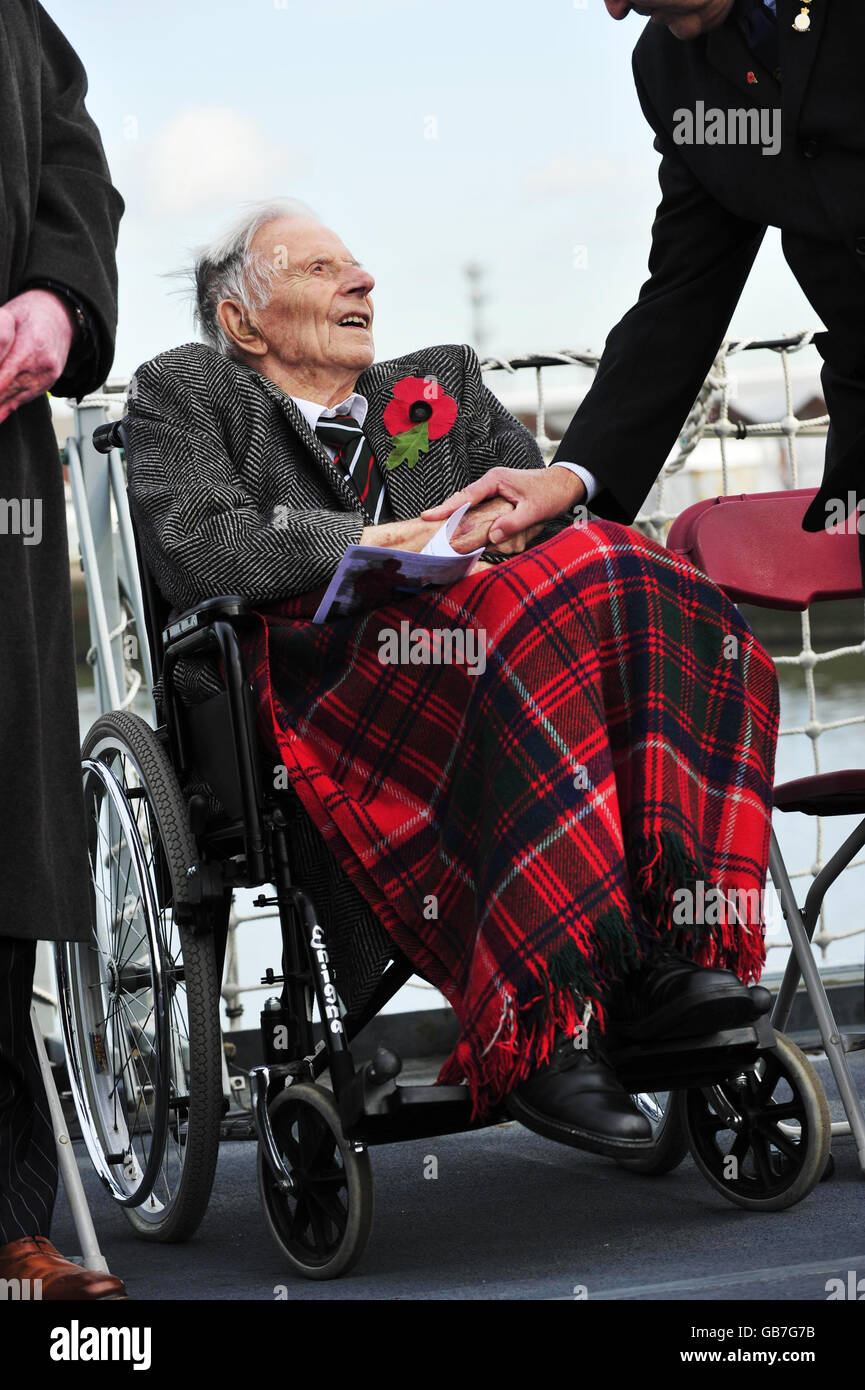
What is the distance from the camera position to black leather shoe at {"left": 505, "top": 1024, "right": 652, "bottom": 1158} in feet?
5.35

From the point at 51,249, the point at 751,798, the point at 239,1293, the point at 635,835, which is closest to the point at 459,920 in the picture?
the point at 635,835

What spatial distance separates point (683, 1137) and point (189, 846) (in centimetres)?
78

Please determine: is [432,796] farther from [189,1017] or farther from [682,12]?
[682,12]

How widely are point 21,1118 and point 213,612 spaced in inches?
23.7

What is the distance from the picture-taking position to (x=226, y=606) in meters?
1.91

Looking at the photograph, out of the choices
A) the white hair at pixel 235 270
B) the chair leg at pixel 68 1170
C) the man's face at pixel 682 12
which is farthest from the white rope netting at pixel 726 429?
the chair leg at pixel 68 1170

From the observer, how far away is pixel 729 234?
7.07 ft

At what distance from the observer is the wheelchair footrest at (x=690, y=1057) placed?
1.66 m

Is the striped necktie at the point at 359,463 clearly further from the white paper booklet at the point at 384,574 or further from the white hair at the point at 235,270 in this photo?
the white paper booklet at the point at 384,574

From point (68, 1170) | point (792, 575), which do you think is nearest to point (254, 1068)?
point (68, 1170)

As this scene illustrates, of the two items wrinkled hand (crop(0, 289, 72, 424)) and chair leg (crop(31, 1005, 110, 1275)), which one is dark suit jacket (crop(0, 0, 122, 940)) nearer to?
wrinkled hand (crop(0, 289, 72, 424))

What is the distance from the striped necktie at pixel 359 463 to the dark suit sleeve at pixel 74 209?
56 centimetres

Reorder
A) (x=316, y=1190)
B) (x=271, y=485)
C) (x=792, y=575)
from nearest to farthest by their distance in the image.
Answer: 1. (x=316, y=1190)
2. (x=271, y=485)
3. (x=792, y=575)

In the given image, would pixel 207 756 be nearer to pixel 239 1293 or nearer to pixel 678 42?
pixel 239 1293
